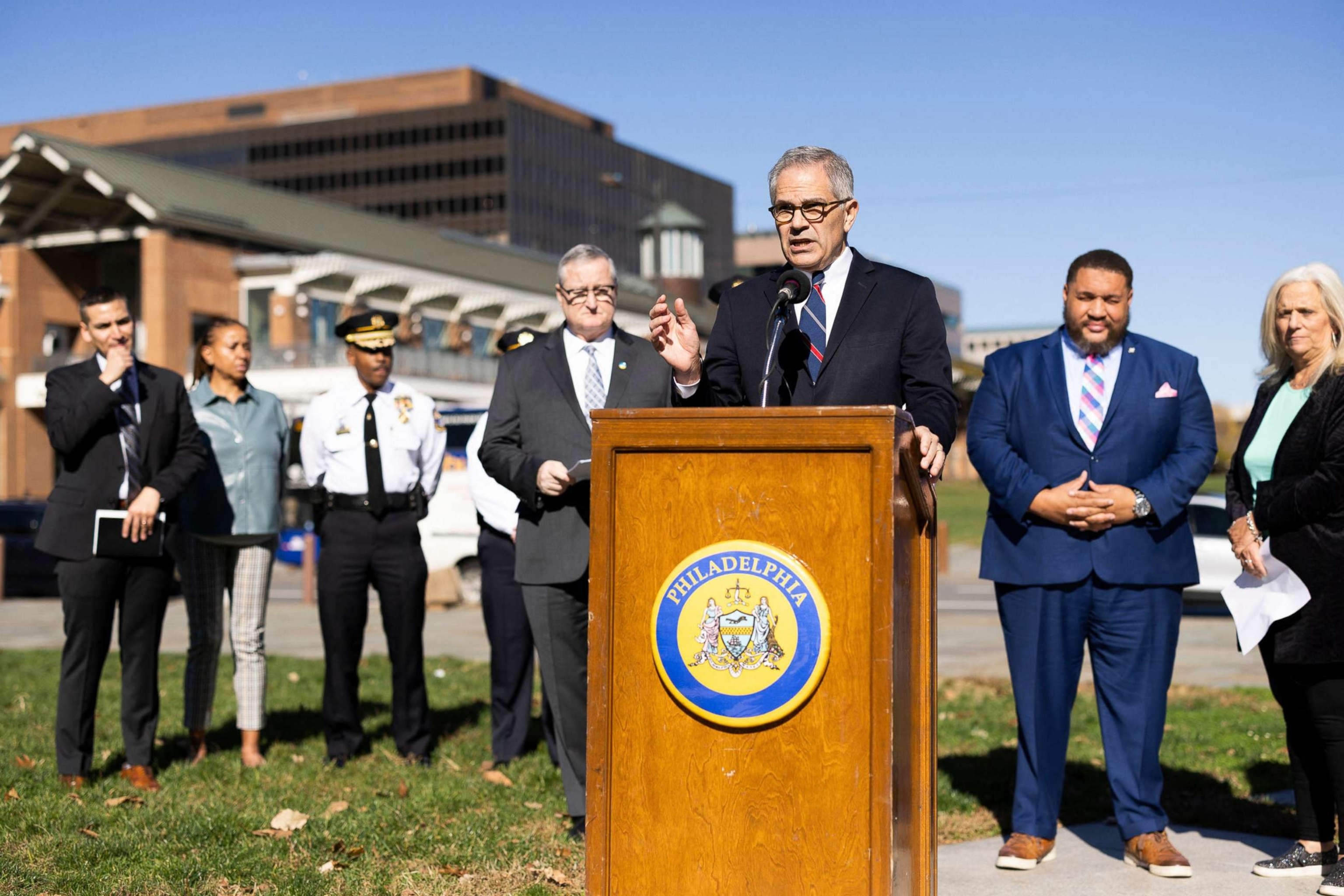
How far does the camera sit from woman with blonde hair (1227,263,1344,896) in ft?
15.8

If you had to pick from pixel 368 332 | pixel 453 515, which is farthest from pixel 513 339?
pixel 453 515

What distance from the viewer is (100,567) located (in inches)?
243

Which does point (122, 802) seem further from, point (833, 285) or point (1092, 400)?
point (1092, 400)

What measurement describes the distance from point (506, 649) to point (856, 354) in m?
4.12

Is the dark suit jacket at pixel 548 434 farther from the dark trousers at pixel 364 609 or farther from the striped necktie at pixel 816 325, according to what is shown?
the dark trousers at pixel 364 609

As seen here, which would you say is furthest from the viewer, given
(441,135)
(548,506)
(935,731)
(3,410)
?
(441,135)

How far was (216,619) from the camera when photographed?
7.14 m

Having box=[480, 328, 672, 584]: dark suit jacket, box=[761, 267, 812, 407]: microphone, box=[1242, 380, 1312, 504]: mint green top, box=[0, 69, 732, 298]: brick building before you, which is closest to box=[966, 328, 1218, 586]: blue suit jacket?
box=[1242, 380, 1312, 504]: mint green top

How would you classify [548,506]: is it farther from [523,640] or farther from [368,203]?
[368,203]

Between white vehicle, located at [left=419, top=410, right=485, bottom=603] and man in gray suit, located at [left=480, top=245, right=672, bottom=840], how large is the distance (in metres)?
11.0

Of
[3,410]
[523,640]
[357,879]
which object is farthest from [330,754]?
[3,410]

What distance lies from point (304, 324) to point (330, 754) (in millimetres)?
36150

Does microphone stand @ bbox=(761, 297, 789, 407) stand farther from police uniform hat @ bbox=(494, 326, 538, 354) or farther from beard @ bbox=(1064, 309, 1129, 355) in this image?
police uniform hat @ bbox=(494, 326, 538, 354)

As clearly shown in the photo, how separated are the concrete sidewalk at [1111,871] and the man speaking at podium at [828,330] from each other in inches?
75.3
